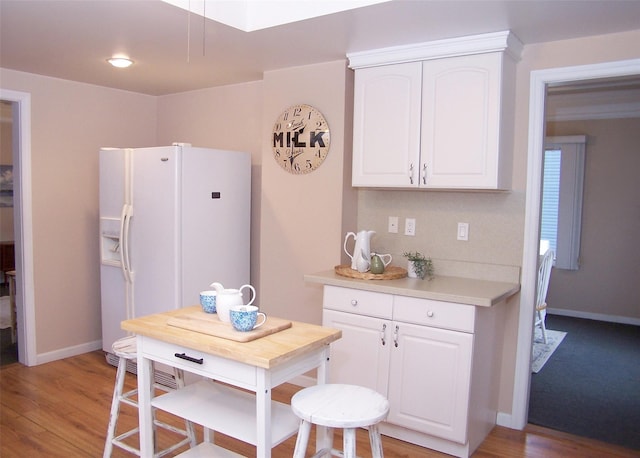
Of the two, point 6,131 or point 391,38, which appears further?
point 6,131

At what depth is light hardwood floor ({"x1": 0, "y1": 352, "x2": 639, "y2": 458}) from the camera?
2.82 m

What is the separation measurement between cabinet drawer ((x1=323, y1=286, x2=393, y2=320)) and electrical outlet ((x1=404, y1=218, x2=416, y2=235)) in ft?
2.12

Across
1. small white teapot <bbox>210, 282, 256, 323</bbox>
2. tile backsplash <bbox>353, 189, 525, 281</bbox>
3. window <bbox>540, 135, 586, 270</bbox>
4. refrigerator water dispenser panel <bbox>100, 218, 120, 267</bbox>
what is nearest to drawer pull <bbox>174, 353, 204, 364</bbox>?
small white teapot <bbox>210, 282, 256, 323</bbox>

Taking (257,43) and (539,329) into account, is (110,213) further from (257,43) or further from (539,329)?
(539,329)

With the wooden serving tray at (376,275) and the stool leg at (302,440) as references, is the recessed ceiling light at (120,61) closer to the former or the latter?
the wooden serving tray at (376,275)

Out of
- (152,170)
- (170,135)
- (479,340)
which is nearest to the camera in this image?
(479,340)

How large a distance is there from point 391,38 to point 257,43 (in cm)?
78

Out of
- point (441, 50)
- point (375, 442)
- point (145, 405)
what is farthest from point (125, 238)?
point (375, 442)

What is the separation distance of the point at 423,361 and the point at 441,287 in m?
0.40

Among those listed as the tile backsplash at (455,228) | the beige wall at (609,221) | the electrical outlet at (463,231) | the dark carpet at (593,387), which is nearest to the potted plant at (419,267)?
the tile backsplash at (455,228)

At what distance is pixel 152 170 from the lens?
367cm

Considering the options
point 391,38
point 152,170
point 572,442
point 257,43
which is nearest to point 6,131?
point 152,170

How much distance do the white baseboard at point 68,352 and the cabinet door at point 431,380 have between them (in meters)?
→ 2.78

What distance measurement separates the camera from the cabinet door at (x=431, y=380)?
2.65 m
